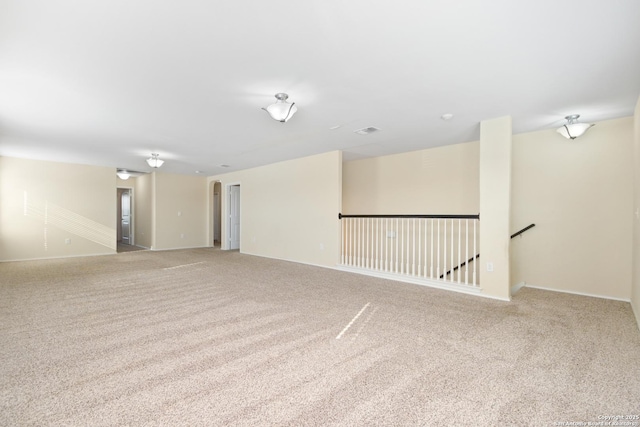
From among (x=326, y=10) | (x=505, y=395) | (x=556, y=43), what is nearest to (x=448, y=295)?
(x=505, y=395)

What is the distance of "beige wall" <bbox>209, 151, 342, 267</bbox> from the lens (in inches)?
227

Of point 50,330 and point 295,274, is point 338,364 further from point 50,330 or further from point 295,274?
point 295,274

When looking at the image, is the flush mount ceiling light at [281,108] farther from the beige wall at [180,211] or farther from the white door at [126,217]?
the white door at [126,217]

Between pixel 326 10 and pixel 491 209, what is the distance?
319cm

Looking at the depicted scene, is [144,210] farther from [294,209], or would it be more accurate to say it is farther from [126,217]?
[294,209]

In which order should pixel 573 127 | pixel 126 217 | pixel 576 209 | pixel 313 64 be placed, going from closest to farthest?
pixel 313 64
pixel 573 127
pixel 576 209
pixel 126 217

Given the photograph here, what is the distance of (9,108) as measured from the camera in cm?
333

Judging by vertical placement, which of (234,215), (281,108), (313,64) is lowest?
(234,215)

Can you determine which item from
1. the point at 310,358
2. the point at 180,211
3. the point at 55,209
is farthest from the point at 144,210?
the point at 310,358

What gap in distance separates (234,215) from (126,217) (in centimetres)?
422

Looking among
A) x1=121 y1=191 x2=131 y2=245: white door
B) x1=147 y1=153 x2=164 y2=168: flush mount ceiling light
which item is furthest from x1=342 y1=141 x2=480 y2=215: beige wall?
x1=121 y1=191 x2=131 y2=245: white door

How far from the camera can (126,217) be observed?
33.0 ft

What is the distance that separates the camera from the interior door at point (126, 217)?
388 inches

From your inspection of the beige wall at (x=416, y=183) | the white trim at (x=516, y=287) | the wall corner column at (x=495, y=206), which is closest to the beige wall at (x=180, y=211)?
the beige wall at (x=416, y=183)
